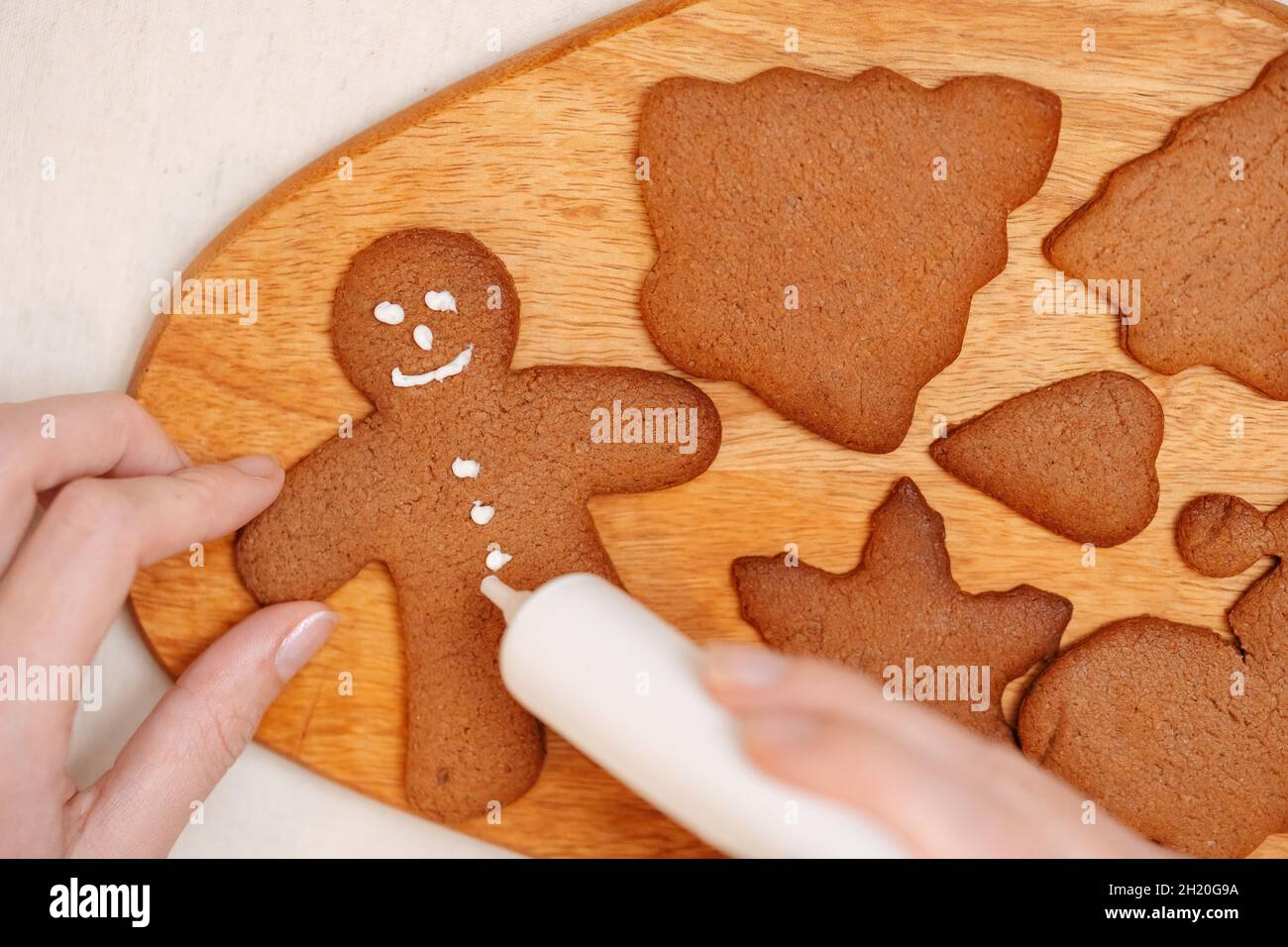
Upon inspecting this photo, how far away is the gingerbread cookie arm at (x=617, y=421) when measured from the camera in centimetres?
105

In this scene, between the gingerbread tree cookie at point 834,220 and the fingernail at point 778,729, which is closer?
the fingernail at point 778,729

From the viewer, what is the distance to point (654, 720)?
87 centimetres

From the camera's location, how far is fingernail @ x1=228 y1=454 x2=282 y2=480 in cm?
105

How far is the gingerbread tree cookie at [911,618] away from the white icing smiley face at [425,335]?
14.6 inches

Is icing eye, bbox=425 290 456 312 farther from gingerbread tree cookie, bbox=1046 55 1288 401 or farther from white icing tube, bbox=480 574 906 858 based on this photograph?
gingerbread tree cookie, bbox=1046 55 1288 401

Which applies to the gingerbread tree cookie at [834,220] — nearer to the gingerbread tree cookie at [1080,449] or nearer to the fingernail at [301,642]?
the gingerbread tree cookie at [1080,449]

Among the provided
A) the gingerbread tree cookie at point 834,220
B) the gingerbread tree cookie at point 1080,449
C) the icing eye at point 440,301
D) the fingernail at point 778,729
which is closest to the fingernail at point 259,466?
the icing eye at point 440,301

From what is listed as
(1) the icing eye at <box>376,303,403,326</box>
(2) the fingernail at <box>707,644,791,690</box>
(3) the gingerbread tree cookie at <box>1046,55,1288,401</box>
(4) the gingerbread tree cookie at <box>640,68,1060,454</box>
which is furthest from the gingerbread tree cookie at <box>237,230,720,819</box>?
(3) the gingerbread tree cookie at <box>1046,55,1288,401</box>

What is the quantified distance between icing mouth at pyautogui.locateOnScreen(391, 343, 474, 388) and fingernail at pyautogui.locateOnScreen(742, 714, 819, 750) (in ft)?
1.52

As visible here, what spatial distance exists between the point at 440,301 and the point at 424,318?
24mm

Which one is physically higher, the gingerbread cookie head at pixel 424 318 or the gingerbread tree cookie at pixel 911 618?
the gingerbread cookie head at pixel 424 318

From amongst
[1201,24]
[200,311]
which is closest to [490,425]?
[200,311]

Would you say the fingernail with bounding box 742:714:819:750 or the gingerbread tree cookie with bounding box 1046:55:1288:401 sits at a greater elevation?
the gingerbread tree cookie with bounding box 1046:55:1288:401
